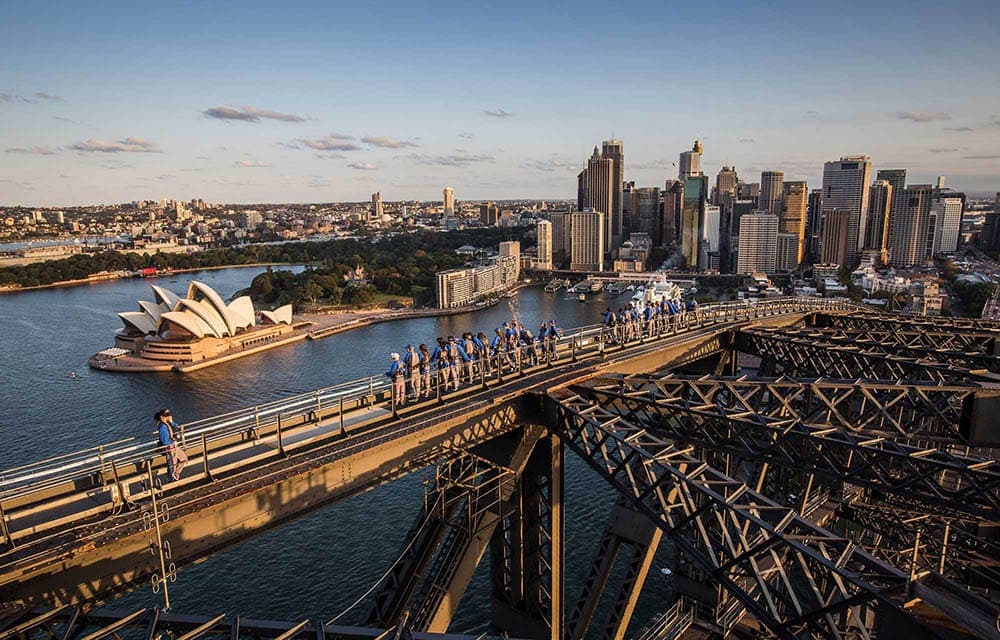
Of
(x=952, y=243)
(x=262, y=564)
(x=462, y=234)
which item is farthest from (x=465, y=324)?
(x=952, y=243)

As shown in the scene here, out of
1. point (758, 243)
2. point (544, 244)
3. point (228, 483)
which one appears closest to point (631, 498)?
point (228, 483)

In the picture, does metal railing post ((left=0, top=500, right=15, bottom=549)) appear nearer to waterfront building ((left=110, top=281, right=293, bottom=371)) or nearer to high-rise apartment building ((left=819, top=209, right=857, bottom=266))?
waterfront building ((left=110, top=281, right=293, bottom=371))

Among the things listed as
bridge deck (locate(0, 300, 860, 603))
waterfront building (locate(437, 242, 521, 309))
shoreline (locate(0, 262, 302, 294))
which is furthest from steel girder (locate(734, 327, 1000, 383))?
shoreline (locate(0, 262, 302, 294))

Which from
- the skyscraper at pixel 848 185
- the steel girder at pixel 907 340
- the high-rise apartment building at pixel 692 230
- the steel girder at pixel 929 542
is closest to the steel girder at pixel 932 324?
the steel girder at pixel 907 340

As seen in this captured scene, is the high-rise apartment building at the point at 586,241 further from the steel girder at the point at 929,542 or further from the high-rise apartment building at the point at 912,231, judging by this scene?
the steel girder at the point at 929,542

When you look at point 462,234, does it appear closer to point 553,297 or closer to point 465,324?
point 553,297

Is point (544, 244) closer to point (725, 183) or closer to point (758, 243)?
point (758, 243)
